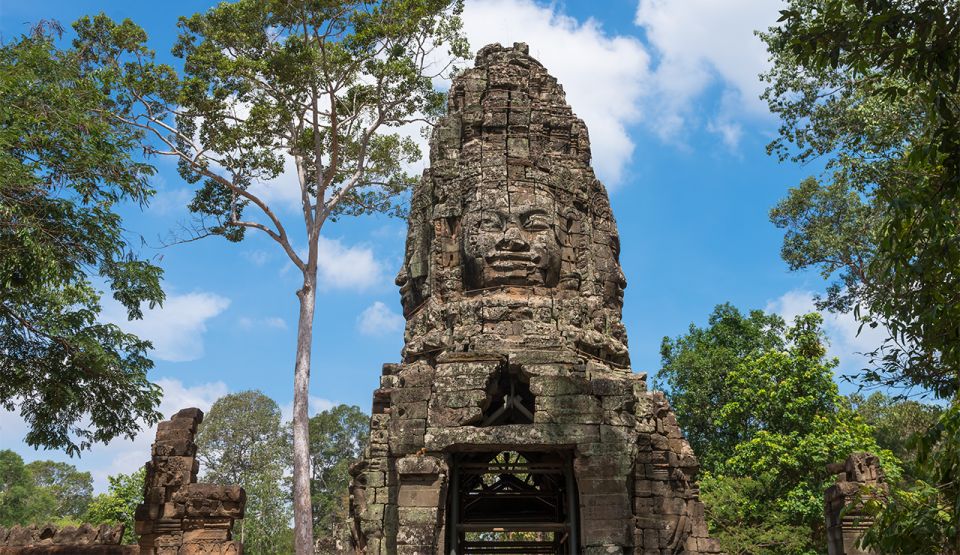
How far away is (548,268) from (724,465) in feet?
41.5

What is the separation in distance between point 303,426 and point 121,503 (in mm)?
12278

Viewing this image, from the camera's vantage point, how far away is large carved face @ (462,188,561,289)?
1251 cm

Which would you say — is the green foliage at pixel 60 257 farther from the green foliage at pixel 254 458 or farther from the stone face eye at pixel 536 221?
the green foliage at pixel 254 458

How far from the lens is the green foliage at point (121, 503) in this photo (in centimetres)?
2542

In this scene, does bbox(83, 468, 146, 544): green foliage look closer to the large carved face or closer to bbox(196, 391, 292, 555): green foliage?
bbox(196, 391, 292, 555): green foliage

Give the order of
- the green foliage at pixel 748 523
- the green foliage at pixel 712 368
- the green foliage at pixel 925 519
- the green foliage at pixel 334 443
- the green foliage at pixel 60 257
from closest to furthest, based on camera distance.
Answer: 1. the green foliage at pixel 925 519
2. the green foliage at pixel 60 257
3. the green foliage at pixel 748 523
4. the green foliage at pixel 712 368
5. the green foliage at pixel 334 443

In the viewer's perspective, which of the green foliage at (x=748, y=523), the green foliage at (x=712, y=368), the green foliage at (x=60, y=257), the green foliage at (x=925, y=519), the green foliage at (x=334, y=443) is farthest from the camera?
the green foliage at (x=334, y=443)

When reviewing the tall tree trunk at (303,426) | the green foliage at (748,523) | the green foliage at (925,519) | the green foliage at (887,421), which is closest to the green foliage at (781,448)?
the green foliage at (748,523)

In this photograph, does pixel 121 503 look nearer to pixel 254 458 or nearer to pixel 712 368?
pixel 254 458

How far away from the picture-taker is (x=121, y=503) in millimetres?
25531

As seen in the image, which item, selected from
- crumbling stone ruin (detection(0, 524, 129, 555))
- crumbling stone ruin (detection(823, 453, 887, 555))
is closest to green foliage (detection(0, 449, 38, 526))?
crumbling stone ruin (detection(0, 524, 129, 555))

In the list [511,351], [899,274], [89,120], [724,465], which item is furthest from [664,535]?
[724,465]

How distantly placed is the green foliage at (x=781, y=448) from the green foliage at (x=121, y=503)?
1669cm

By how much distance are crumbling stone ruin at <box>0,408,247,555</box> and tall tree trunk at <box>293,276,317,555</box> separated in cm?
455
